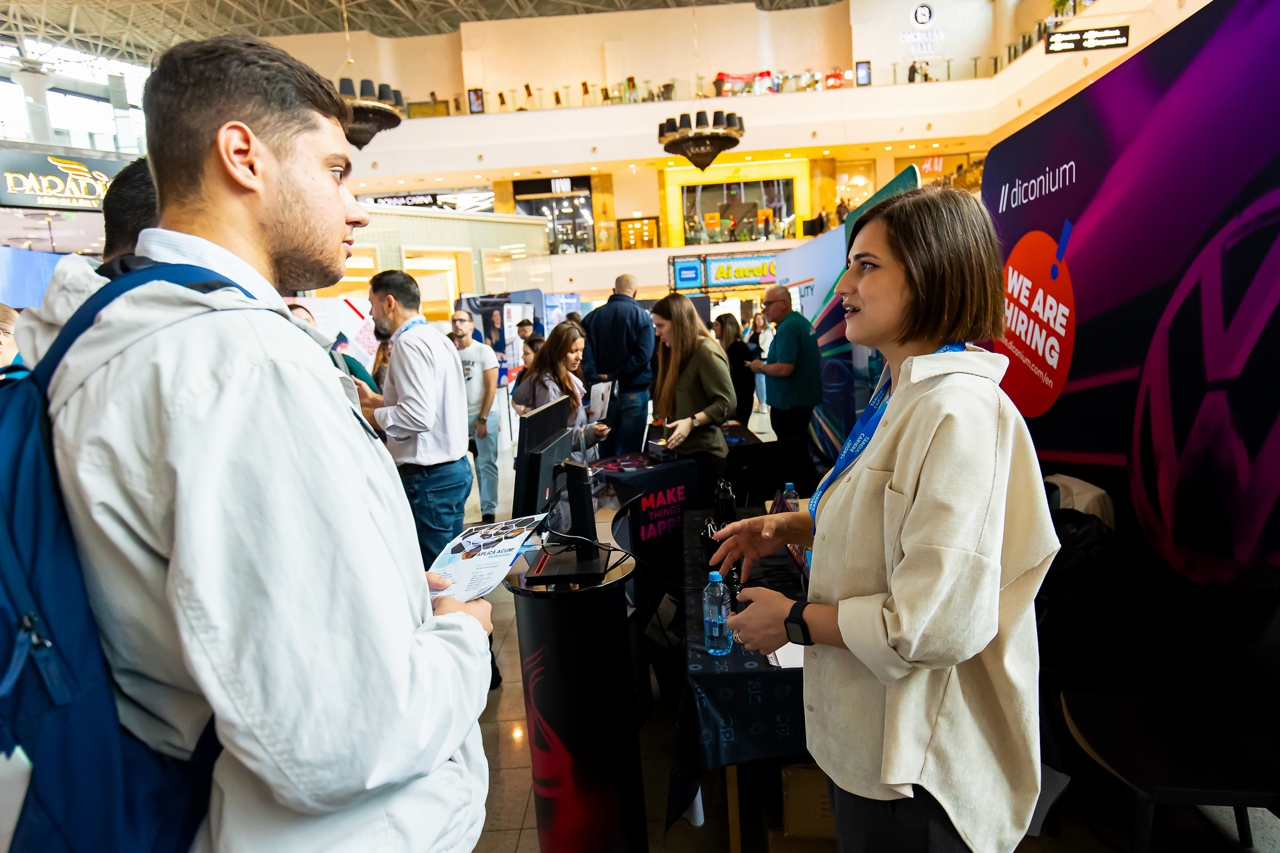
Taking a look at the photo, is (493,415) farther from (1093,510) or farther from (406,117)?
(406,117)

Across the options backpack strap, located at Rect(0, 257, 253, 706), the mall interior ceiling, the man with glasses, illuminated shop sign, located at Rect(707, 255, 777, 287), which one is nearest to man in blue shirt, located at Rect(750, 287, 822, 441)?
the man with glasses

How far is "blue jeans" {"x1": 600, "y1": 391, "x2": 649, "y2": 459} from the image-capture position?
5254mm

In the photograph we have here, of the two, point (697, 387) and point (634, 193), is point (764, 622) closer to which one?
point (697, 387)

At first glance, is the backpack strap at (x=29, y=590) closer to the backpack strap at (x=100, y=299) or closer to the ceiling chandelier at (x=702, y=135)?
the backpack strap at (x=100, y=299)

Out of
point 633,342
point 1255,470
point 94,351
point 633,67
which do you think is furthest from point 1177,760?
point 633,67

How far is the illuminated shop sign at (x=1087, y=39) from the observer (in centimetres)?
918

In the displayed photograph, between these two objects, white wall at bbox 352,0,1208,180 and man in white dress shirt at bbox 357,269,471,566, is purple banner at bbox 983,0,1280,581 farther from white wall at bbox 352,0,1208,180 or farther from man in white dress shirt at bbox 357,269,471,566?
white wall at bbox 352,0,1208,180

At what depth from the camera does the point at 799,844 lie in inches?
77.2

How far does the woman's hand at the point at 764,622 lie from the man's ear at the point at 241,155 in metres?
0.93

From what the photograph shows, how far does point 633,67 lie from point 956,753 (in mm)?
20042

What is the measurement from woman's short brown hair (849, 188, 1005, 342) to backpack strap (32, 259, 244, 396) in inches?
36.9

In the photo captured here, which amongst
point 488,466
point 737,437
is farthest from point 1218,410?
point 488,466

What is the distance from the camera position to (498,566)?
1.25 metres

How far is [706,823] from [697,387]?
2356mm
